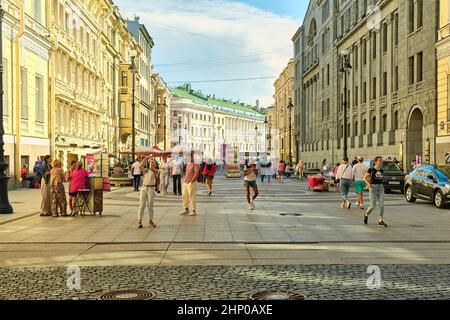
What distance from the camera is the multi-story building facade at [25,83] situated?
27.6 m

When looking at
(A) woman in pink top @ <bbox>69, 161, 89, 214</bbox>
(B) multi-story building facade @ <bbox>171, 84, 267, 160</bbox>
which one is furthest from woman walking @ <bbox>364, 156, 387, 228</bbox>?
(B) multi-story building facade @ <bbox>171, 84, 267, 160</bbox>

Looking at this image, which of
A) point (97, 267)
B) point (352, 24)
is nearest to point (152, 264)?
point (97, 267)

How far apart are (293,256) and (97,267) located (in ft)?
11.2

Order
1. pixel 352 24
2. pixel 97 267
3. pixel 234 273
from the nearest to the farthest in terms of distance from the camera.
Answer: pixel 234 273, pixel 97 267, pixel 352 24

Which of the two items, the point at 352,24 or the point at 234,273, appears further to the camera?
the point at 352,24

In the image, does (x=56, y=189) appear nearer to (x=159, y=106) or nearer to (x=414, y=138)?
(x=414, y=138)

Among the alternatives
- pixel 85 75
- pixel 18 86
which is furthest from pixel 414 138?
pixel 85 75

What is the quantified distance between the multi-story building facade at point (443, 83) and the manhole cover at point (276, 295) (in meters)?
25.9

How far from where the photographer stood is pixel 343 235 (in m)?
12.4

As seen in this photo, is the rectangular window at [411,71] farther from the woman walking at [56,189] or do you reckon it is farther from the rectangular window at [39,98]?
the woman walking at [56,189]

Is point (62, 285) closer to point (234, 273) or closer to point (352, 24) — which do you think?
point (234, 273)

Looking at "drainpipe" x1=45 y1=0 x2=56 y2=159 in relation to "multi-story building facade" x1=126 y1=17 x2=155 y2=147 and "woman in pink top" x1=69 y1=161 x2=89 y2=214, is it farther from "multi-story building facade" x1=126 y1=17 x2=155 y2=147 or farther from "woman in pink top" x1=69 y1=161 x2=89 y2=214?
"multi-story building facade" x1=126 y1=17 x2=155 y2=147

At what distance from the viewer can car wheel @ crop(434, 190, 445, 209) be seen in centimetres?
1877

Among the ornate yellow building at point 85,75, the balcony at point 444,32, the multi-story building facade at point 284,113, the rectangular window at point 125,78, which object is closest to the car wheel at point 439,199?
the balcony at point 444,32
